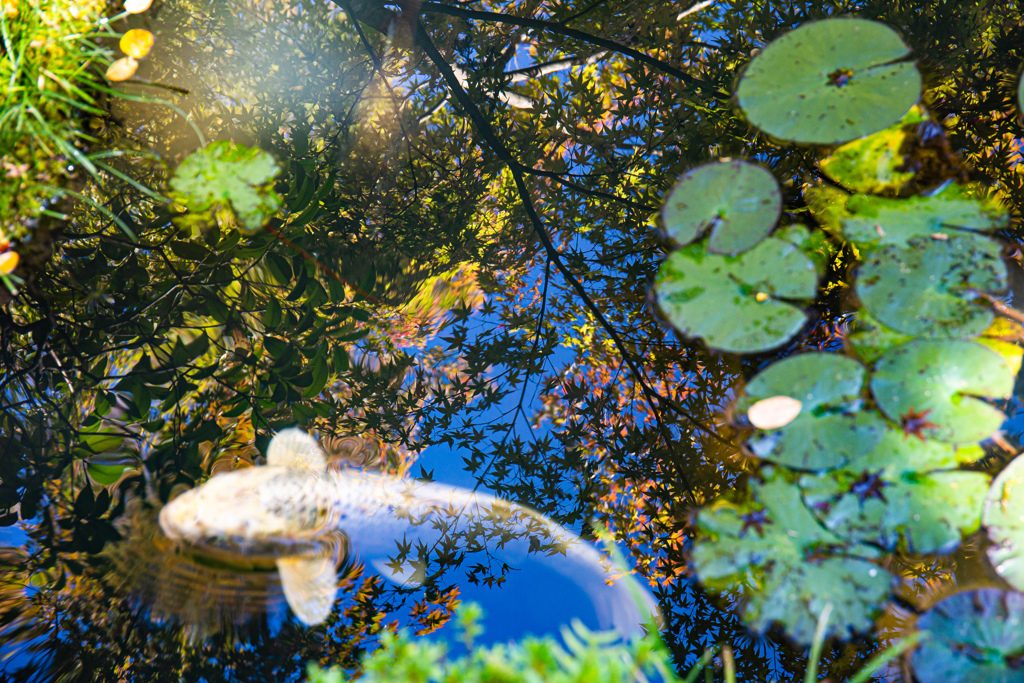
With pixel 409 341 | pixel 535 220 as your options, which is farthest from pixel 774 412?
pixel 409 341

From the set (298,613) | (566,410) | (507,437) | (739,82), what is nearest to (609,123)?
(739,82)

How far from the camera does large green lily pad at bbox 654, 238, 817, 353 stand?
917mm

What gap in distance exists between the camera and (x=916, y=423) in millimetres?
804

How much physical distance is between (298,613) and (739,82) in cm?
161

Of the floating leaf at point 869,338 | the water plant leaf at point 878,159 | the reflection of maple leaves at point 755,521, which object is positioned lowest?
the reflection of maple leaves at point 755,521

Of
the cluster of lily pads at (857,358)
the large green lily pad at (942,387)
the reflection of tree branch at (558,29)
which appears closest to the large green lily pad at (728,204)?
the cluster of lily pads at (857,358)

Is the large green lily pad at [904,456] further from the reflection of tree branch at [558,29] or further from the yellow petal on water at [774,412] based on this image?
the reflection of tree branch at [558,29]

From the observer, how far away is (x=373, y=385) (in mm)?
1153

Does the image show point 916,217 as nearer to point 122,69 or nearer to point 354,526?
point 354,526

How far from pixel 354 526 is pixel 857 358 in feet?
3.94

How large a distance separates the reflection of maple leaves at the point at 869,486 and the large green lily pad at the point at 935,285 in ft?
0.95

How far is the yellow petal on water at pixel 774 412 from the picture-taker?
0.86m

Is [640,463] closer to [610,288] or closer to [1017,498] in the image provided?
[610,288]

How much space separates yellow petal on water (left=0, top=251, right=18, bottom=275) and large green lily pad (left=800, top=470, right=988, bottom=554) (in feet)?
4.86
